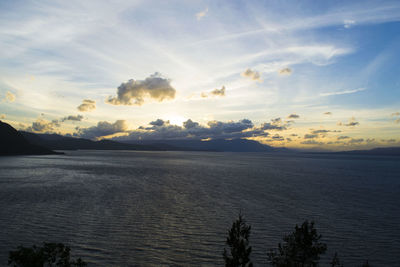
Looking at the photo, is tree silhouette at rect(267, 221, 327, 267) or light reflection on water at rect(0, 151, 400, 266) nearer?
tree silhouette at rect(267, 221, 327, 267)

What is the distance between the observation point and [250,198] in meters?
64.1

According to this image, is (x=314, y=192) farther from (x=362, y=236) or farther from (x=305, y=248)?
(x=305, y=248)

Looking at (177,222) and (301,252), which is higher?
(301,252)

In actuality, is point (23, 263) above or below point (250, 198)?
above

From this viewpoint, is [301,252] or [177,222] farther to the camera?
[177,222]

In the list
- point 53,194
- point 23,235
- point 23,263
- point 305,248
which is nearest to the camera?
point 23,263

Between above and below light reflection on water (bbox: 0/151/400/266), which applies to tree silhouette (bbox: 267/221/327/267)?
above

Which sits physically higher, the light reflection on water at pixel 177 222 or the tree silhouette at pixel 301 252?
the tree silhouette at pixel 301 252

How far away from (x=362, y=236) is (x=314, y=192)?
4024 cm

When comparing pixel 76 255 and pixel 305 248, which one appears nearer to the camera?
pixel 305 248

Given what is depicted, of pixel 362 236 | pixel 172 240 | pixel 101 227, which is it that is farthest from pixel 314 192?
pixel 101 227

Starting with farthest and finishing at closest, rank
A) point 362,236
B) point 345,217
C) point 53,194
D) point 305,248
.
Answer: point 53,194 → point 345,217 → point 362,236 → point 305,248

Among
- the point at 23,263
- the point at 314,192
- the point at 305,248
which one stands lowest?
the point at 314,192

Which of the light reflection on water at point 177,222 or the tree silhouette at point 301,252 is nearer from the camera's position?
the tree silhouette at point 301,252
